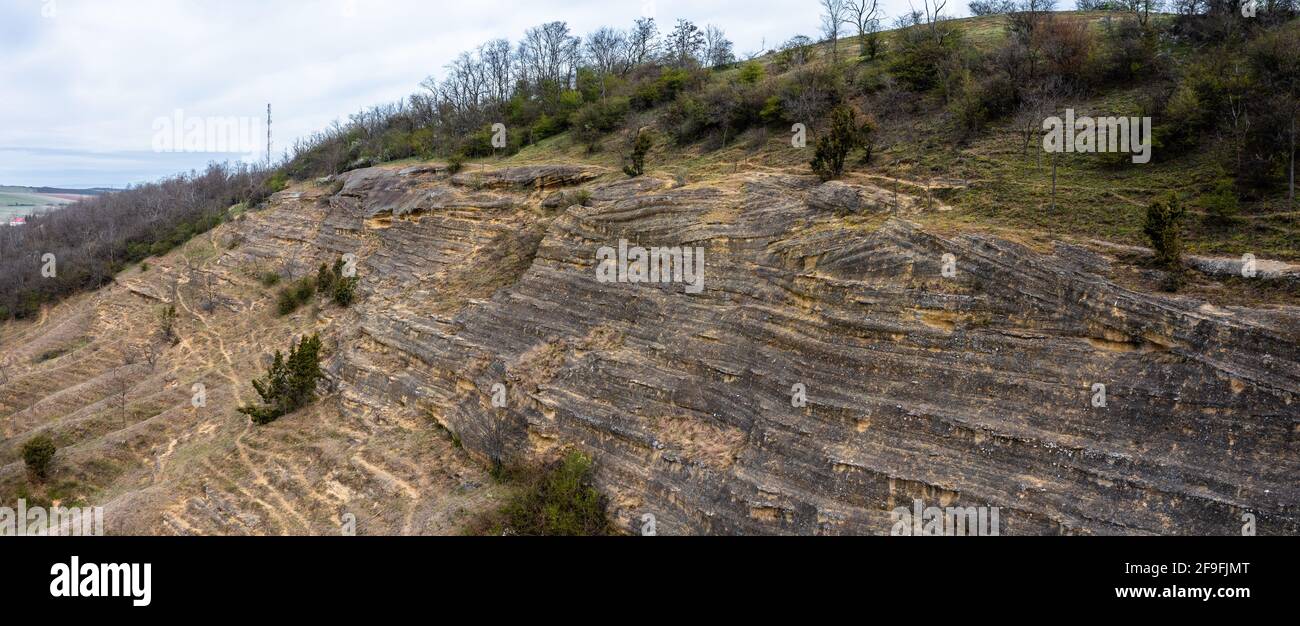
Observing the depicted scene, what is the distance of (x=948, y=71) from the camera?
1902 centimetres

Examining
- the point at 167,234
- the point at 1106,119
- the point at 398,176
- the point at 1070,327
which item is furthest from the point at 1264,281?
the point at 167,234

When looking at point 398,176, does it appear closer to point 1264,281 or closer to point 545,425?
point 545,425

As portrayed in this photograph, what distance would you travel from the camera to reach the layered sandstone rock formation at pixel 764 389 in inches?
297

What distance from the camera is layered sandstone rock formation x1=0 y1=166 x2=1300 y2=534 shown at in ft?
24.7

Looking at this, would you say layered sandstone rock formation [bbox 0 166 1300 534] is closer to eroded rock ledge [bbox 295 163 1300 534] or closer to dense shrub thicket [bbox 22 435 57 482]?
eroded rock ledge [bbox 295 163 1300 534]

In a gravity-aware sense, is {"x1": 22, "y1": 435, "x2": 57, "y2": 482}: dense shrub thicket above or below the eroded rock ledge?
below

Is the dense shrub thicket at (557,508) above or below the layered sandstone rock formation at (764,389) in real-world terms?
below

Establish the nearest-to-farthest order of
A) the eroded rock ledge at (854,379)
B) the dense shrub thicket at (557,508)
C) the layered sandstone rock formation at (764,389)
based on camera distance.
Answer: the eroded rock ledge at (854,379), the layered sandstone rock formation at (764,389), the dense shrub thicket at (557,508)

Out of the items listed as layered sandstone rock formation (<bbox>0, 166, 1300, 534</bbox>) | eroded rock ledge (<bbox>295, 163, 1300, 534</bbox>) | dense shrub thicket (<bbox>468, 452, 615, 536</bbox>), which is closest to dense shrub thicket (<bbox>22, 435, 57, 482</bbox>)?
layered sandstone rock formation (<bbox>0, 166, 1300, 534</bbox>)

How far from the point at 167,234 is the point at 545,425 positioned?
3190 centimetres

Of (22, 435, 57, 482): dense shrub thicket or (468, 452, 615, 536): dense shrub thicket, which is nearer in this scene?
(468, 452, 615, 536): dense shrub thicket

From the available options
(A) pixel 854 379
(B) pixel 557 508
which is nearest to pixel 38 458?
(B) pixel 557 508

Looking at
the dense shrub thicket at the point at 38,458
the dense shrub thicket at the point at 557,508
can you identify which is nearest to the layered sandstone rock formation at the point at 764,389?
the dense shrub thicket at the point at 557,508

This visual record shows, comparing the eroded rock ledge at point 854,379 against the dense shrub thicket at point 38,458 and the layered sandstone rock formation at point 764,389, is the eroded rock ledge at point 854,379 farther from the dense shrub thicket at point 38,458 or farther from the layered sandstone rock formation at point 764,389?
the dense shrub thicket at point 38,458
